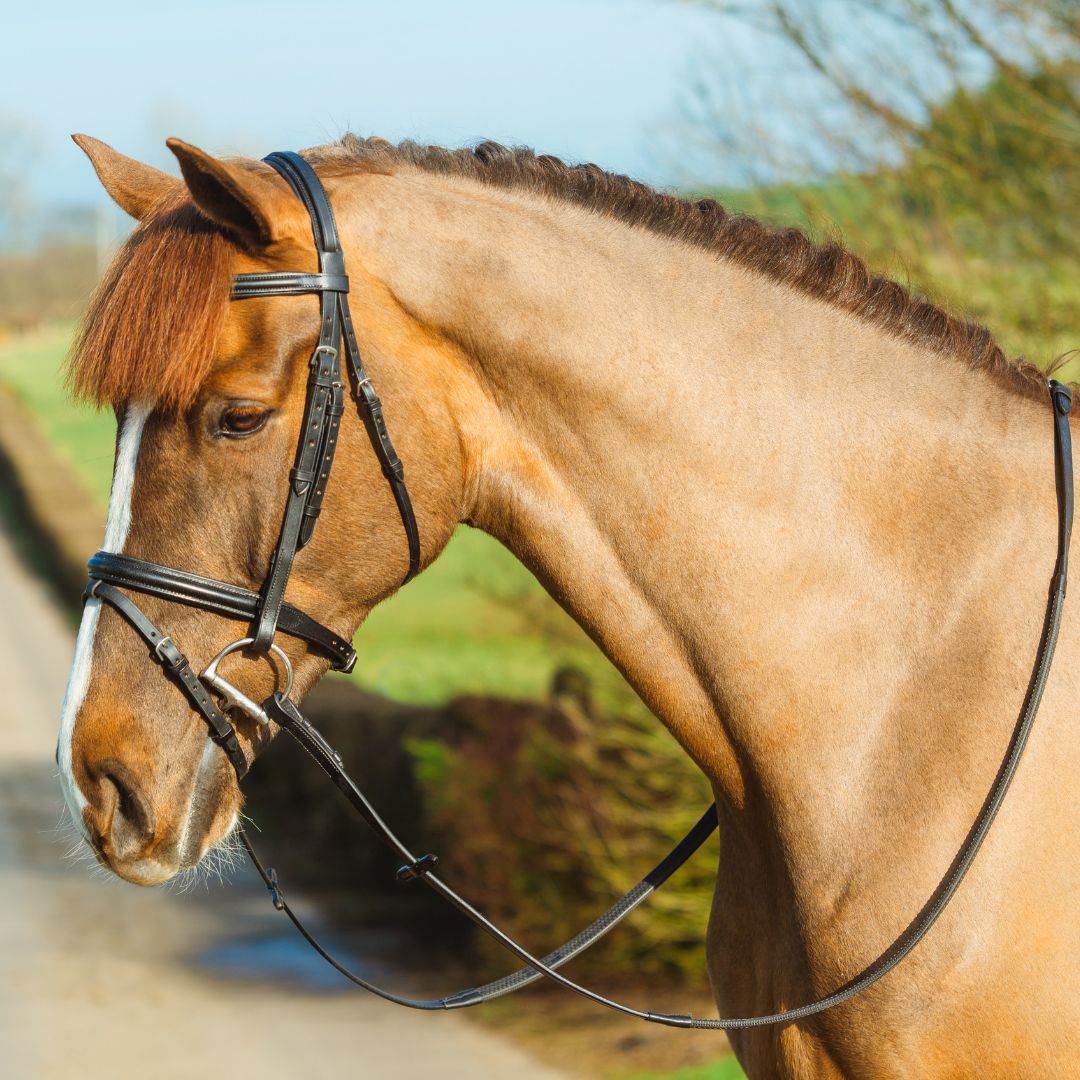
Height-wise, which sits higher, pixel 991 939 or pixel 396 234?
pixel 396 234

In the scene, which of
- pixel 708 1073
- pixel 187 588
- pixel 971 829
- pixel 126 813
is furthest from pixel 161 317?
pixel 708 1073

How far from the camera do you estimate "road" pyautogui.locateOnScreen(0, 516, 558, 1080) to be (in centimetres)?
568

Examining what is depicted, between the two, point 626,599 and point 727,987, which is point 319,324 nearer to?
point 626,599

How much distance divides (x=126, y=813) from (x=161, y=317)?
796 mm

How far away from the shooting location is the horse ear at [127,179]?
228cm

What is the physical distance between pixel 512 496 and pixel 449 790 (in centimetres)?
467

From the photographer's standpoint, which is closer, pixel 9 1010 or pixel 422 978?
pixel 9 1010

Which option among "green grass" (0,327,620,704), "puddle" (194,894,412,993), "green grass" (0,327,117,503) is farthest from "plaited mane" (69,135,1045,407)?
"green grass" (0,327,117,503)

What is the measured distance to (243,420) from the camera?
2010mm

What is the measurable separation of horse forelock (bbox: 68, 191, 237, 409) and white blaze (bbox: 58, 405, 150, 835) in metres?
0.05

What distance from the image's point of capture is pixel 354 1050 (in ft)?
19.0

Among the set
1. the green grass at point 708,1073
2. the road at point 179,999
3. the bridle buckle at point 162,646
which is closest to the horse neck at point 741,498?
the bridle buckle at point 162,646

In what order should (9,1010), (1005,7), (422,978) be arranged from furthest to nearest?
(422,978)
(9,1010)
(1005,7)

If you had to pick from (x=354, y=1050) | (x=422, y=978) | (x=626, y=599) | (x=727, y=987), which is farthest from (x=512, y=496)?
(x=422, y=978)
